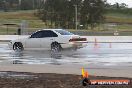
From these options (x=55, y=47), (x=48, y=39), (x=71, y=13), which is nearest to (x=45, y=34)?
(x=48, y=39)

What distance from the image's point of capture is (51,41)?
1076 inches

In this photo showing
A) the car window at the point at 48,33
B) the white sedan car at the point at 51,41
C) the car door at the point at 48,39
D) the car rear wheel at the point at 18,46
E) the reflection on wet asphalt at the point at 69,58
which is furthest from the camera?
the car rear wheel at the point at 18,46

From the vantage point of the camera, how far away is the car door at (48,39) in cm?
2739

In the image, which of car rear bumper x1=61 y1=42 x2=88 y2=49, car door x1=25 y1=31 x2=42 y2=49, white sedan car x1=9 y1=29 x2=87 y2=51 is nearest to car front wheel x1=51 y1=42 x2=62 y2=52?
white sedan car x1=9 y1=29 x2=87 y2=51

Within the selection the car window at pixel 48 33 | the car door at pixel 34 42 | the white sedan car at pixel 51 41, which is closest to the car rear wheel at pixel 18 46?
the white sedan car at pixel 51 41

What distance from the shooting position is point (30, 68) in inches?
A: 622

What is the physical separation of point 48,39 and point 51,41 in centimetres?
28

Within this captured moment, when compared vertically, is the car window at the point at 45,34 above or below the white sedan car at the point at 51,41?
above

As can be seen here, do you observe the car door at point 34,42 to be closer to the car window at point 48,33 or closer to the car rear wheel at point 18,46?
the car window at point 48,33

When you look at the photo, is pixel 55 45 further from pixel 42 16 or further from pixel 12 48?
pixel 42 16

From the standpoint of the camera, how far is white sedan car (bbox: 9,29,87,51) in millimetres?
26938

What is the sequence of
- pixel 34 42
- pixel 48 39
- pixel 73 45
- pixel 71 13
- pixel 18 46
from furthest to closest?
pixel 71 13 < pixel 18 46 < pixel 34 42 < pixel 48 39 < pixel 73 45

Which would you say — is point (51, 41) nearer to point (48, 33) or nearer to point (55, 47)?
point (55, 47)

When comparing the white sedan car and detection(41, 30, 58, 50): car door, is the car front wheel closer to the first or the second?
the white sedan car
